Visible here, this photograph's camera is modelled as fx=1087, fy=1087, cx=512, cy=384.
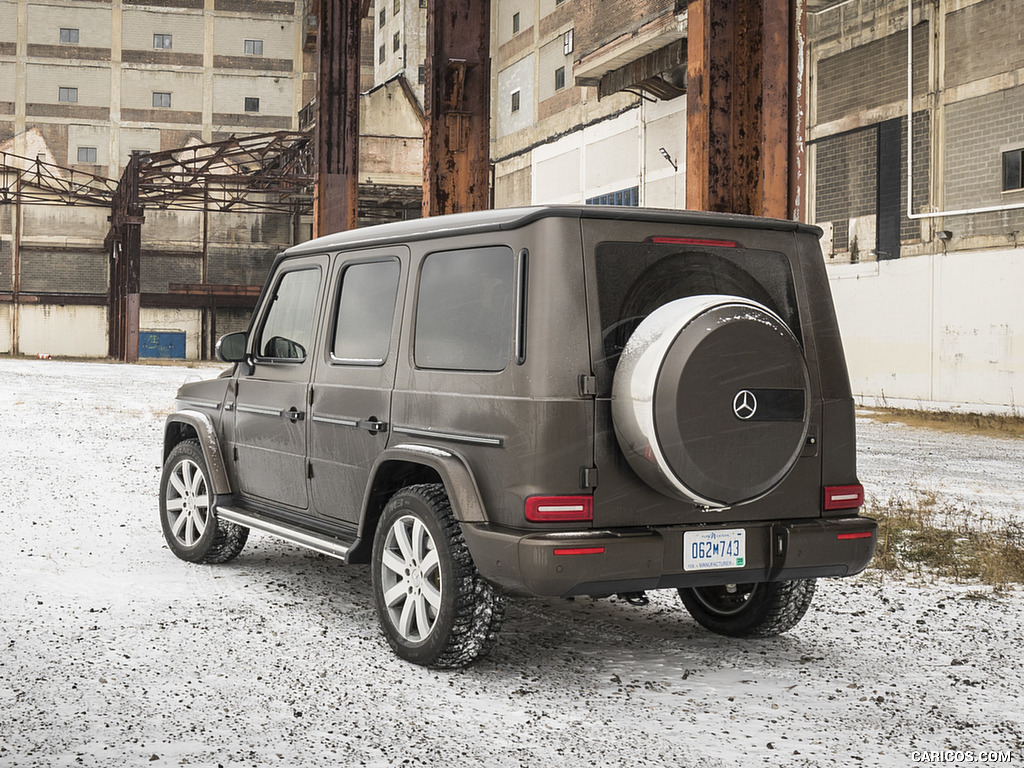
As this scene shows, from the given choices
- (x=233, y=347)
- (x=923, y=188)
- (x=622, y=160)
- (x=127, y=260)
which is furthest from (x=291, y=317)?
(x=127, y=260)

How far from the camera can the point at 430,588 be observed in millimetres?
4562

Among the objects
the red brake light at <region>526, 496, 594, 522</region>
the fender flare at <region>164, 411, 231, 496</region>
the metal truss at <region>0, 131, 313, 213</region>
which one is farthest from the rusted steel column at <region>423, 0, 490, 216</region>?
the metal truss at <region>0, 131, 313, 213</region>

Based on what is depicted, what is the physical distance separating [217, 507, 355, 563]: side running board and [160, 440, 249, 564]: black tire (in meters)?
0.29

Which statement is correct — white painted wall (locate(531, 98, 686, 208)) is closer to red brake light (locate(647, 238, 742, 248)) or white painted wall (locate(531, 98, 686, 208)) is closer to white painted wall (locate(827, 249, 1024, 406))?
white painted wall (locate(827, 249, 1024, 406))

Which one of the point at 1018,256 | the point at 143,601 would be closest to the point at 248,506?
the point at 143,601

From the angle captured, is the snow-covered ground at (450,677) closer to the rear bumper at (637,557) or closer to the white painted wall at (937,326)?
the rear bumper at (637,557)

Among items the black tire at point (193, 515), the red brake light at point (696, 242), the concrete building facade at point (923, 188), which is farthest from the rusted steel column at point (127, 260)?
the red brake light at point (696, 242)

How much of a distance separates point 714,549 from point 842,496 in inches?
28.3

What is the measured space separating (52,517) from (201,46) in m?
51.3

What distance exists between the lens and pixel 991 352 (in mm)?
21891

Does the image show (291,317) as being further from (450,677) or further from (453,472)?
(450,677)

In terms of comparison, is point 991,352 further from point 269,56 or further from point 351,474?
point 269,56

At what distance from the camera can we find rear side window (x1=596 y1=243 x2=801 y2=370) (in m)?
4.33

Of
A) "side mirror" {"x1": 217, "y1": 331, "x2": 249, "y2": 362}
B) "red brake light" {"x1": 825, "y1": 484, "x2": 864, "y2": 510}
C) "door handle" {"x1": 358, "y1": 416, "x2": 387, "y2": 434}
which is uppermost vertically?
"side mirror" {"x1": 217, "y1": 331, "x2": 249, "y2": 362}
